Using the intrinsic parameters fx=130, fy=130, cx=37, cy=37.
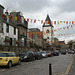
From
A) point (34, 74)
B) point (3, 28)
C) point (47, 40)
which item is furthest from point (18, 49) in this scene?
point (47, 40)

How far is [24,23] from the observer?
38375 millimetres

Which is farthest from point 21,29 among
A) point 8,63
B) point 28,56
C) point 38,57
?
point 8,63

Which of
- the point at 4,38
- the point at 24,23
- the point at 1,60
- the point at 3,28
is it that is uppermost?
the point at 24,23

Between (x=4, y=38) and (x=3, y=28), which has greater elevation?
(x=3, y=28)

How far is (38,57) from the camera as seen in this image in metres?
23.5

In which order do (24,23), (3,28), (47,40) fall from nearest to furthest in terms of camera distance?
(3,28) → (24,23) → (47,40)

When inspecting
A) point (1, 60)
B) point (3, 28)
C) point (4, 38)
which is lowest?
point (1, 60)

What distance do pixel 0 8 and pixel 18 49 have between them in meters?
8.79

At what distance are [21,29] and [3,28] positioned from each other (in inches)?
405

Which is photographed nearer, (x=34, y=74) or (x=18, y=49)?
(x=34, y=74)

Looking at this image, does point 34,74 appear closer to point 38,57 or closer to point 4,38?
point 38,57

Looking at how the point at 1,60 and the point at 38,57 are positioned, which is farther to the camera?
the point at 38,57

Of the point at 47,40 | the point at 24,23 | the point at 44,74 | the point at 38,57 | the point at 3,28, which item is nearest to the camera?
the point at 44,74

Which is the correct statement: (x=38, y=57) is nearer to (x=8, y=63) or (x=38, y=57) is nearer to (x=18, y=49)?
(x=18, y=49)
